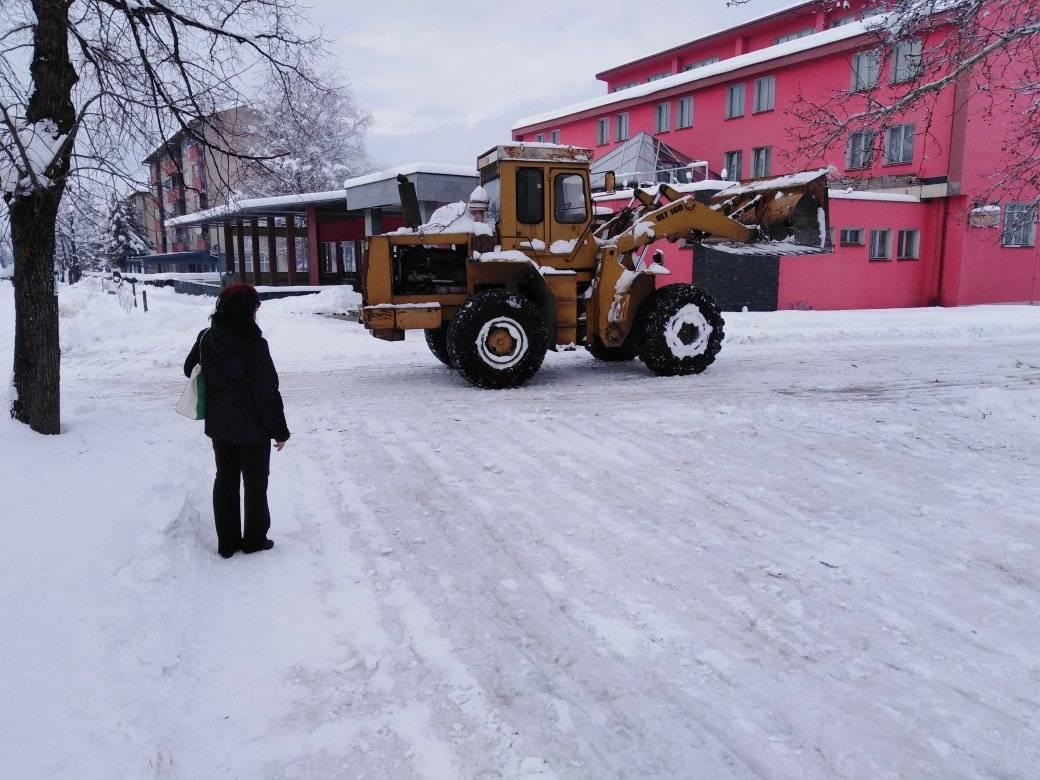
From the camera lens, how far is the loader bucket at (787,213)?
9703 mm

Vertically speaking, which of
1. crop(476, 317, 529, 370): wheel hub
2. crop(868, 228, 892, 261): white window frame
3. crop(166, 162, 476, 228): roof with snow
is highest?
crop(166, 162, 476, 228): roof with snow

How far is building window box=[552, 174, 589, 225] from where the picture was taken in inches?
363

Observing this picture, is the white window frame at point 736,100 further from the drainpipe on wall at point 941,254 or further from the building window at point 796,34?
the drainpipe on wall at point 941,254

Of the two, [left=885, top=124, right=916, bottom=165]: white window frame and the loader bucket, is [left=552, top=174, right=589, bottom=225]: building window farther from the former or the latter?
[left=885, top=124, right=916, bottom=165]: white window frame

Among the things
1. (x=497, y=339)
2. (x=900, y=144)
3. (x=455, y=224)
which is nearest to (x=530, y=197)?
(x=455, y=224)

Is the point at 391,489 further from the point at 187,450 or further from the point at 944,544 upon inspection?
the point at 944,544

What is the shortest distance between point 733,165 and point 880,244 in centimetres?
780

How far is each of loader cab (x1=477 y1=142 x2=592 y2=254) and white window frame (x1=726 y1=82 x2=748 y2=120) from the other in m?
19.9

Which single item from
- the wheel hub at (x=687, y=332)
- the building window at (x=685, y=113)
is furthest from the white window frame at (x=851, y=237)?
the wheel hub at (x=687, y=332)

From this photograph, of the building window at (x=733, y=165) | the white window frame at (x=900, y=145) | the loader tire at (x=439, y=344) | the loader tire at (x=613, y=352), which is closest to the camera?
the loader tire at (x=439, y=344)

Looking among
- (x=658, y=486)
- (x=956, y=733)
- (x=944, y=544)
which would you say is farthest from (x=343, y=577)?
(x=944, y=544)

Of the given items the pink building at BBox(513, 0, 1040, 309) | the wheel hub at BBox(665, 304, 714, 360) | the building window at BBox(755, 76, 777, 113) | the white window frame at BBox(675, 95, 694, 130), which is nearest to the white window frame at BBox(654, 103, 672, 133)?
the white window frame at BBox(675, 95, 694, 130)

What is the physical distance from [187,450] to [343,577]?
9.50 ft

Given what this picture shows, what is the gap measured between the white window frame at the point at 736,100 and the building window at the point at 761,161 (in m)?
1.54
